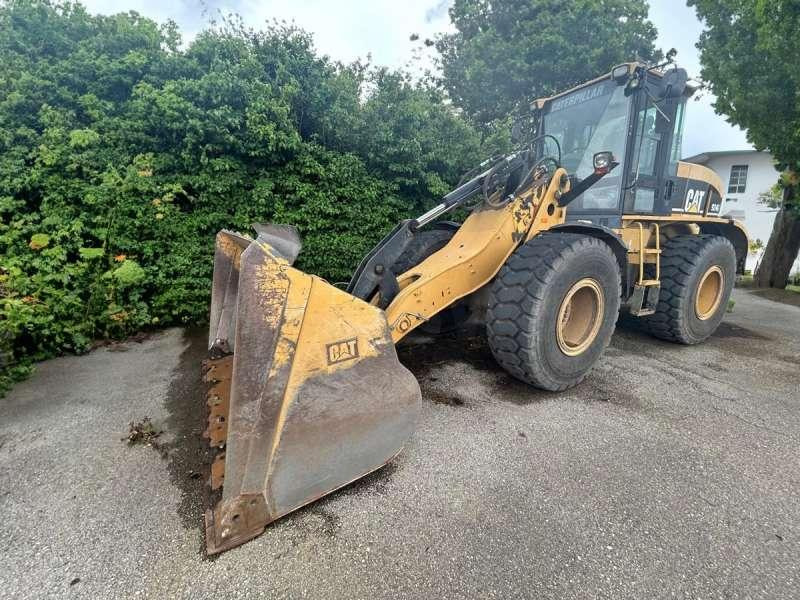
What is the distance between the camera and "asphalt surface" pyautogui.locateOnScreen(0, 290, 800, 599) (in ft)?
4.57

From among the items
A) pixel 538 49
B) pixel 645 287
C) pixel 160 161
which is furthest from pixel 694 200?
pixel 538 49

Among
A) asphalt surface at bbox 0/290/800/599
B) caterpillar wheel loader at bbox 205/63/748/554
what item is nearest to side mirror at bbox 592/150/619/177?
caterpillar wheel loader at bbox 205/63/748/554

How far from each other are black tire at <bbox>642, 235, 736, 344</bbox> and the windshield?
36.3 inches

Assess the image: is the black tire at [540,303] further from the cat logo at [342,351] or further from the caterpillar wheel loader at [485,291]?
the cat logo at [342,351]

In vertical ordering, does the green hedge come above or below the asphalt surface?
above

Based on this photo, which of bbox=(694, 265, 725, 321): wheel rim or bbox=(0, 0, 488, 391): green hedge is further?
bbox=(694, 265, 725, 321): wheel rim

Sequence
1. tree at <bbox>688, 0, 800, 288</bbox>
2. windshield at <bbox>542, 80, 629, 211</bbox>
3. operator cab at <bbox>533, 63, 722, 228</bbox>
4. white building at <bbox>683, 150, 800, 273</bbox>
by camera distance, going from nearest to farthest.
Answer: operator cab at <bbox>533, 63, 722, 228</bbox>, windshield at <bbox>542, 80, 629, 211</bbox>, tree at <bbox>688, 0, 800, 288</bbox>, white building at <bbox>683, 150, 800, 273</bbox>

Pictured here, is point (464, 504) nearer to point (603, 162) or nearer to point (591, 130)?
point (603, 162)

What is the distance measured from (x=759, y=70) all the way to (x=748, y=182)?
18.0 metres

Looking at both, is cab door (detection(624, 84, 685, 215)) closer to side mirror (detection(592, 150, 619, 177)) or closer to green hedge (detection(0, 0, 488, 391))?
side mirror (detection(592, 150, 619, 177))

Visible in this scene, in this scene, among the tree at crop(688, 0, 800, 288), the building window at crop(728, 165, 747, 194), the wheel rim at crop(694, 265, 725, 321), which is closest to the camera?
the wheel rim at crop(694, 265, 725, 321)

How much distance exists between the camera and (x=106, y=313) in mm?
4102

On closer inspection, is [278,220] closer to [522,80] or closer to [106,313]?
[106,313]

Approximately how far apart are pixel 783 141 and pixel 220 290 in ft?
32.2
